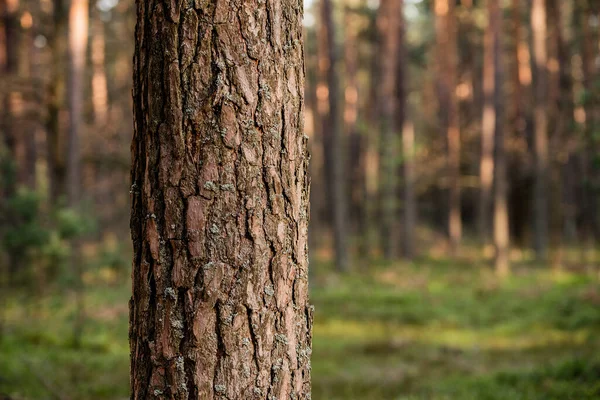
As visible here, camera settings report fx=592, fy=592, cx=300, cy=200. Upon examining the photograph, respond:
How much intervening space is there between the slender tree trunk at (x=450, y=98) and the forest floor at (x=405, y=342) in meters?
6.69

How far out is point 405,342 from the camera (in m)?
8.98

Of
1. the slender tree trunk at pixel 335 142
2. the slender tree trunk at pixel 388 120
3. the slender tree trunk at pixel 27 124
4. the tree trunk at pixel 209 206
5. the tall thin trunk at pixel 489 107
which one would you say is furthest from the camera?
the slender tree trunk at pixel 388 120

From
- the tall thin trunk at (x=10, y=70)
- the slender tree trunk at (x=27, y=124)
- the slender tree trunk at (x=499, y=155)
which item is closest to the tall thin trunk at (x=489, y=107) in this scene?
the slender tree trunk at (x=499, y=155)

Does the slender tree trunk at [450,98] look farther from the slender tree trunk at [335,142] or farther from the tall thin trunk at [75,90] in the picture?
the tall thin trunk at [75,90]

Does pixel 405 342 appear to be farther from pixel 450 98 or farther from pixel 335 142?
pixel 450 98

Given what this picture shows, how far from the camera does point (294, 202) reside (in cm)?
235

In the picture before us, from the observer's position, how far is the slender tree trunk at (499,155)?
17.0 meters

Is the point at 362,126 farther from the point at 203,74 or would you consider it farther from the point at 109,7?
the point at 203,74

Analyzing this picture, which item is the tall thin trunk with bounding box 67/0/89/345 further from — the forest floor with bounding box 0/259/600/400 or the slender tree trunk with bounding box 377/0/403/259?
the slender tree trunk with bounding box 377/0/403/259

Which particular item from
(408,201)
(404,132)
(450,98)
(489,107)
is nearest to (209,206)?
(489,107)

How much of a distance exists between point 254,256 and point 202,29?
2.85 feet

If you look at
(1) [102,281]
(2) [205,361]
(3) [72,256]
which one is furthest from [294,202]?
(1) [102,281]

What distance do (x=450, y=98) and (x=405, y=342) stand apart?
13.8 metres

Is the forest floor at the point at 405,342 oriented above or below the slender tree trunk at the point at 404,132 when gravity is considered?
below
